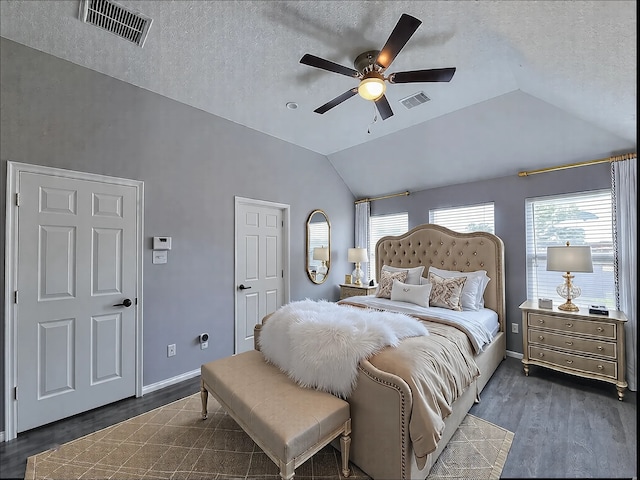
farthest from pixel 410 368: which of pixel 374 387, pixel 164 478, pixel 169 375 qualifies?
pixel 169 375

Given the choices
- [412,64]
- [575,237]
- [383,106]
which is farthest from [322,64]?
[575,237]

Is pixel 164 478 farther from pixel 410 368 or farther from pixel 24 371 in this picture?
pixel 410 368

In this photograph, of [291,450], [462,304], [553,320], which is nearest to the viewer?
[291,450]

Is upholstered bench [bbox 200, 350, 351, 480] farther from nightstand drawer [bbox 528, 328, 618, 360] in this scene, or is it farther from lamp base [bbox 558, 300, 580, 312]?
lamp base [bbox 558, 300, 580, 312]

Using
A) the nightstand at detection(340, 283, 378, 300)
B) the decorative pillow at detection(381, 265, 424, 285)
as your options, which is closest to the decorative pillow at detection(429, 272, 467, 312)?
the decorative pillow at detection(381, 265, 424, 285)

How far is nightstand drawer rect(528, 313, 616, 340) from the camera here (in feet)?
A: 8.85

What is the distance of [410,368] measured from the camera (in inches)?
70.8

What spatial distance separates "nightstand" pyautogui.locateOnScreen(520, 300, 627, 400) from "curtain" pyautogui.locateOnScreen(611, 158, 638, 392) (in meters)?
0.11

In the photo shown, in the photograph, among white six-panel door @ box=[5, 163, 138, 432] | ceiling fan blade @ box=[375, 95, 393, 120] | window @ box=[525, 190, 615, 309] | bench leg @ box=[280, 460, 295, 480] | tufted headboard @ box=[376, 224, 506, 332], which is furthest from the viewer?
tufted headboard @ box=[376, 224, 506, 332]

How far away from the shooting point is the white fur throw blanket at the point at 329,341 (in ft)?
6.26

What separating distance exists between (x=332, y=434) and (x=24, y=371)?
2.31m

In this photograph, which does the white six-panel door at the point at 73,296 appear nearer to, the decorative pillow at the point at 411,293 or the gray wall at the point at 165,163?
the gray wall at the point at 165,163

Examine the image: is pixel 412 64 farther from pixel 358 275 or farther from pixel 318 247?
pixel 358 275

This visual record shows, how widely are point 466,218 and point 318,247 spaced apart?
2.07 m
